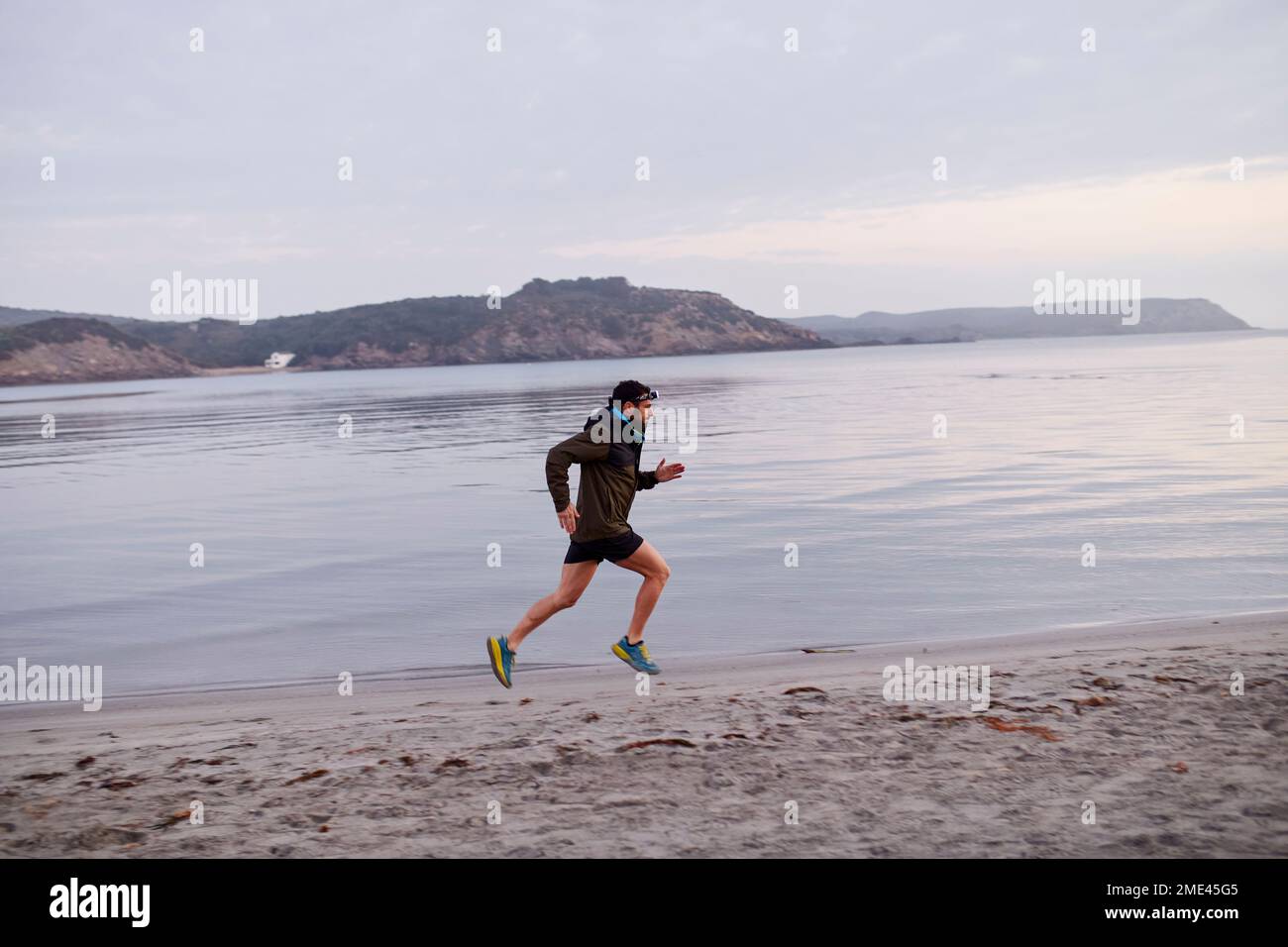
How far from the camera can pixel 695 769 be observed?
5.74m

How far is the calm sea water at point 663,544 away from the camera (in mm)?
10250

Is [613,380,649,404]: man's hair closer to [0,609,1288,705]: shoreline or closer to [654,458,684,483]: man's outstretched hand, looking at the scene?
[654,458,684,483]: man's outstretched hand

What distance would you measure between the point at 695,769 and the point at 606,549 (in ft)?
7.80

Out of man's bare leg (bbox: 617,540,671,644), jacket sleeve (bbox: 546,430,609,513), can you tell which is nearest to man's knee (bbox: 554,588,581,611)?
man's bare leg (bbox: 617,540,671,644)

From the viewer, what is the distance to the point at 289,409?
6481 cm

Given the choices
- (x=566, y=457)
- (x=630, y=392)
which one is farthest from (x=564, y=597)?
(x=630, y=392)

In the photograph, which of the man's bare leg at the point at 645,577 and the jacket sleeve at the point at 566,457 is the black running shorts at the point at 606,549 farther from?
the jacket sleeve at the point at 566,457

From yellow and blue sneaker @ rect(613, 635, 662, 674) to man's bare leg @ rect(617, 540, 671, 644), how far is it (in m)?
0.04

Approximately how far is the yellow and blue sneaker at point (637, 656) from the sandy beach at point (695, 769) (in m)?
0.21

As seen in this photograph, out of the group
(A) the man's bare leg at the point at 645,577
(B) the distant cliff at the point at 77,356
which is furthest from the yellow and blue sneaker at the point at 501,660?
(B) the distant cliff at the point at 77,356

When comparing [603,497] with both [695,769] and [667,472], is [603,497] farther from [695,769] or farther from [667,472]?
[695,769]

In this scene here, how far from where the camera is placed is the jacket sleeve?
24.6 ft
